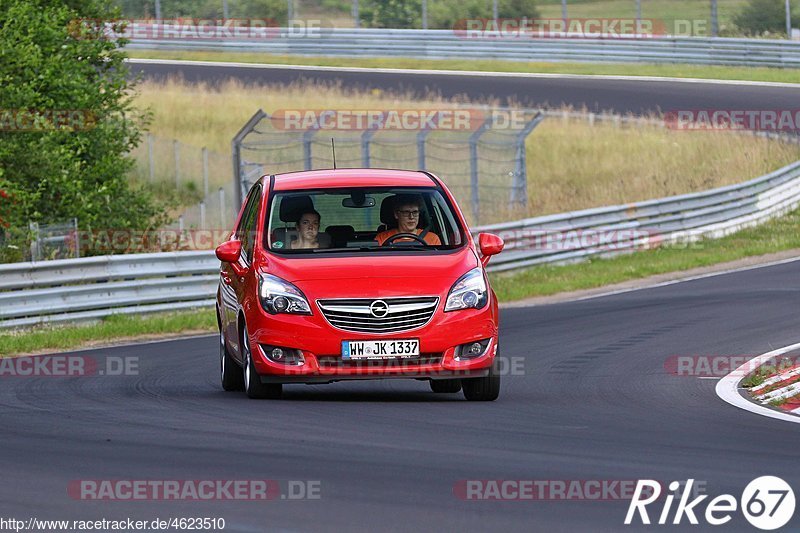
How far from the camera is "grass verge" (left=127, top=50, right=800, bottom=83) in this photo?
44.7 meters

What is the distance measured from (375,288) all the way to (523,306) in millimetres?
10766

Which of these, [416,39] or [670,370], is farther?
[416,39]

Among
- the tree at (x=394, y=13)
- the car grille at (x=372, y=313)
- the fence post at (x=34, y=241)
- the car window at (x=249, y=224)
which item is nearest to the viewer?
the car grille at (x=372, y=313)

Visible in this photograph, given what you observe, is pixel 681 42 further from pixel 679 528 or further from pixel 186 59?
pixel 679 528

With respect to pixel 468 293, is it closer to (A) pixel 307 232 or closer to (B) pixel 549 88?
(A) pixel 307 232

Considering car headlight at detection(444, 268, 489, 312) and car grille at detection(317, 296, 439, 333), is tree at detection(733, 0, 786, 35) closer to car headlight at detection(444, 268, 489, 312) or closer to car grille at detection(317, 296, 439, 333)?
car headlight at detection(444, 268, 489, 312)

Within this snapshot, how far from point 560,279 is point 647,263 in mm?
2273

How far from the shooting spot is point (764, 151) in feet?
113

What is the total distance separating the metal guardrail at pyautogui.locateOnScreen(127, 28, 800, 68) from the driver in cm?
3510

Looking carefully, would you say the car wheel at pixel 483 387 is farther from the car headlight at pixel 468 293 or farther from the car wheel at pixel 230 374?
the car wheel at pixel 230 374

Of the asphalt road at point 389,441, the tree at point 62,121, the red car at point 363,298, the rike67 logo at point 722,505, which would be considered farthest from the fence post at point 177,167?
the rike67 logo at point 722,505

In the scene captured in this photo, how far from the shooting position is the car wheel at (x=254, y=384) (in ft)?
36.8

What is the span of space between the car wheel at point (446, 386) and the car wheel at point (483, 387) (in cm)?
79

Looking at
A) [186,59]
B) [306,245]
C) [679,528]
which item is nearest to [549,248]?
[306,245]
